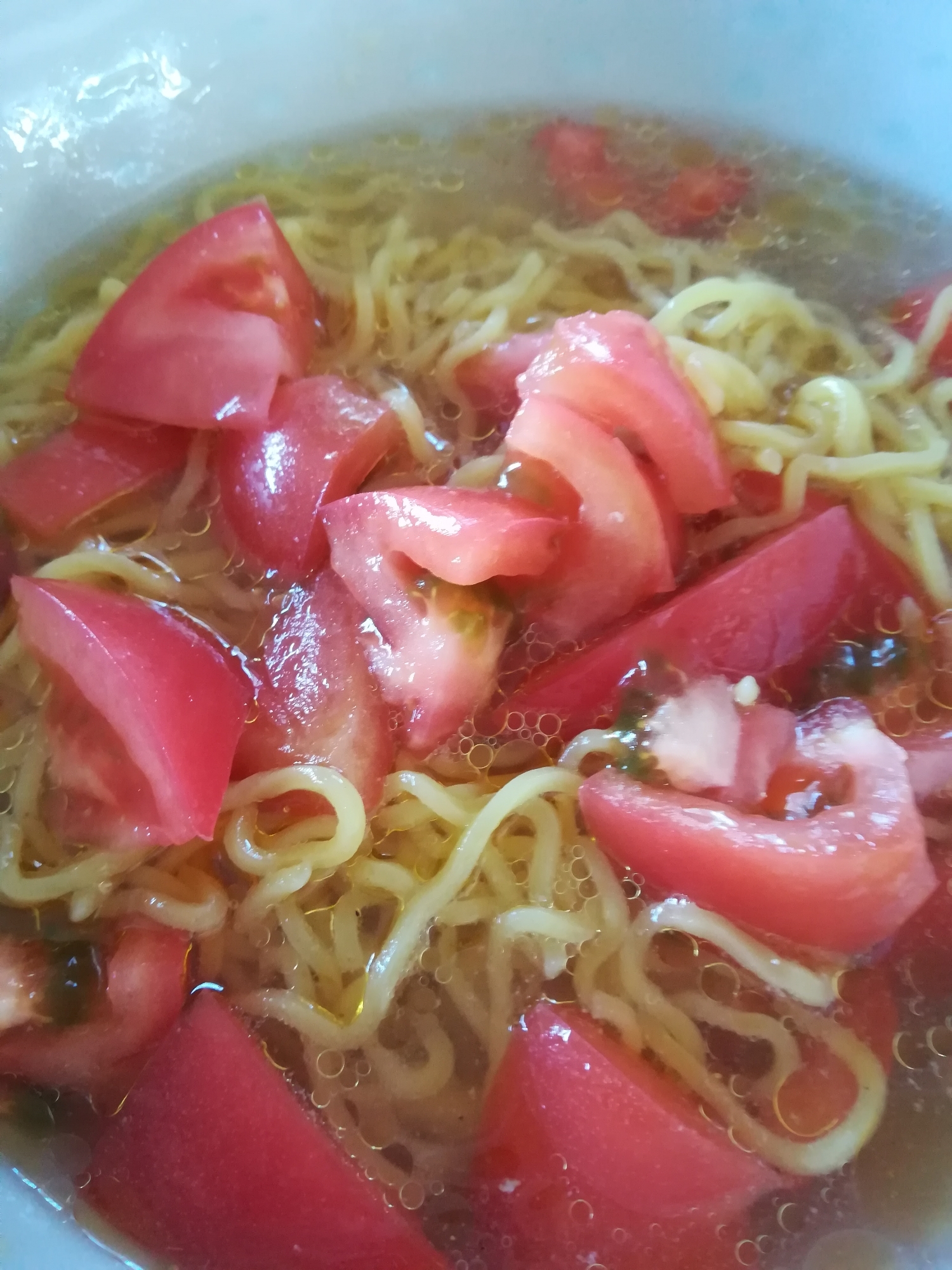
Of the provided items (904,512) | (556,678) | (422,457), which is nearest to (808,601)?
(904,512)

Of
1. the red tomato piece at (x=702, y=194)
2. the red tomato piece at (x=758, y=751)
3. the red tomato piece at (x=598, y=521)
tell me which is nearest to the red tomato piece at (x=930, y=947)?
the red tomato piece at (x=758, y=751)

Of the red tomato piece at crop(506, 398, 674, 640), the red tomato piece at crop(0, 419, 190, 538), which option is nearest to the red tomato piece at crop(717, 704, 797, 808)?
the red tomato piece at crop(506, 398, 674, 640)

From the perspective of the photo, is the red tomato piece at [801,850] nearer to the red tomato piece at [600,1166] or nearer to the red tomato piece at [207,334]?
the red tomato piece at [600,1166]

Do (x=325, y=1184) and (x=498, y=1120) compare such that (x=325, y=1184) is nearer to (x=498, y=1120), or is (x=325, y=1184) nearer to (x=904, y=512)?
(x=498, y=1120)

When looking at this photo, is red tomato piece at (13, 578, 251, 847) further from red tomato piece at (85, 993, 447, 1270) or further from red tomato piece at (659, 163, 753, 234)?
red tomato piece at (659, 163, 753, 234)

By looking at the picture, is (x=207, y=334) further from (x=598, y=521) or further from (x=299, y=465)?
(x=598, y=521)

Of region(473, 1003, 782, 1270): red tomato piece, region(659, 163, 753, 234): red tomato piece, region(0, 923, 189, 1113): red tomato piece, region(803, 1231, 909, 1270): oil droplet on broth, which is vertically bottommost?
region(803, 1231, 909, 1270): oil droplet on broth

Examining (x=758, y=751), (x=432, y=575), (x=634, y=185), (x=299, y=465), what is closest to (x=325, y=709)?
(x=432, y=575)

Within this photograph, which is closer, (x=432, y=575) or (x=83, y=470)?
(x=432, y=575)
